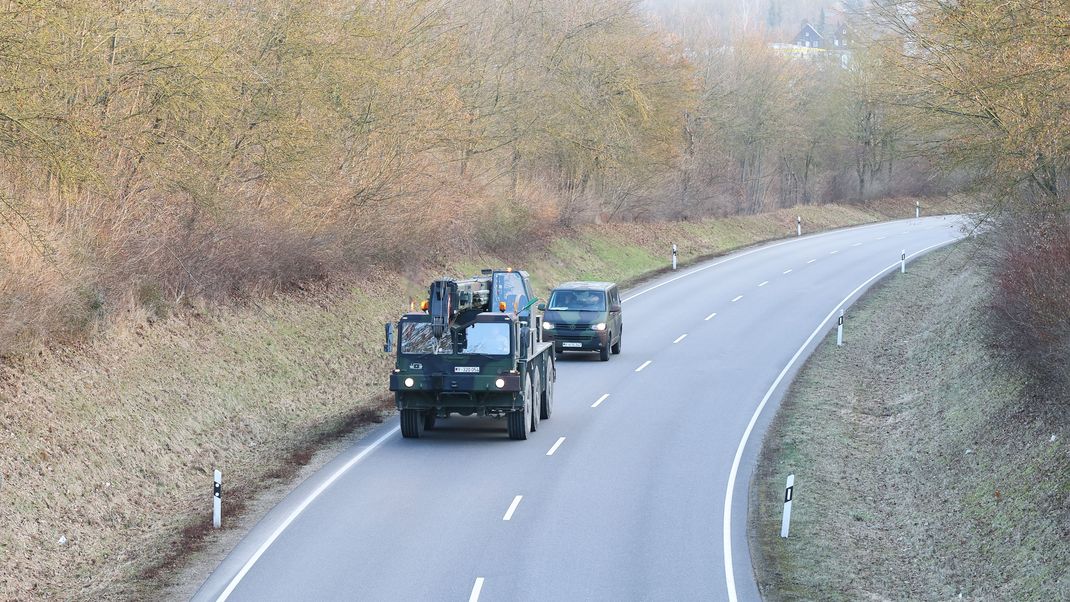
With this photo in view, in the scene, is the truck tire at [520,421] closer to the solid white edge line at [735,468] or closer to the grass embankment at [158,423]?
the grass embankment at [158,423]

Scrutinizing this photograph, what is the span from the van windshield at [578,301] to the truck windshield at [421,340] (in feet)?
34.9

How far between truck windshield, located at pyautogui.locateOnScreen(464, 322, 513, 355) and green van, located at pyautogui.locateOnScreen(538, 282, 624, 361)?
357 inches

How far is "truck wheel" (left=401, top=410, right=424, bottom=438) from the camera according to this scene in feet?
68.8

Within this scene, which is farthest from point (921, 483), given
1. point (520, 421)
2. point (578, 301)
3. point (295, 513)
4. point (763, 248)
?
point (763, 248)

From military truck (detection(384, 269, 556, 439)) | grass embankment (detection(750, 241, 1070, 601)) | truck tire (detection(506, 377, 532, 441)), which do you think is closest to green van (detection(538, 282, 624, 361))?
grass embankment (detection(750, 241, 1070, 601))

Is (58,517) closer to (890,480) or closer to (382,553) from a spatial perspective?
(382,553)

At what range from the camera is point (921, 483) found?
18.6m

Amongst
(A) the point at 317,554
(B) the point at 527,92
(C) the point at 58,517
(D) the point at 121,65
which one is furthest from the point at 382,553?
(B) the point at 527,92

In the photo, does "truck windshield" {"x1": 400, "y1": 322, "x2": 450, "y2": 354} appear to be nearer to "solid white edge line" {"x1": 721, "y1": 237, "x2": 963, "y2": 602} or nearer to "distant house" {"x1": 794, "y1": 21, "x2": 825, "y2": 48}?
"solid white edge line" {"x1": 721, "y1": 237, "x2": 963, "y2": 602}

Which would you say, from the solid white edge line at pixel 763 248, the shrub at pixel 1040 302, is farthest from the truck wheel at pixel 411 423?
the solid white edge line at pixel 763 248

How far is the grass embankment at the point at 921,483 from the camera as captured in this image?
45.9 ft

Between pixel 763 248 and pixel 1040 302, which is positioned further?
pixel 763 248

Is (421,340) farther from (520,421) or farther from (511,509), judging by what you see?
(511,509)

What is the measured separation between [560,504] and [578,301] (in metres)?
14.4
